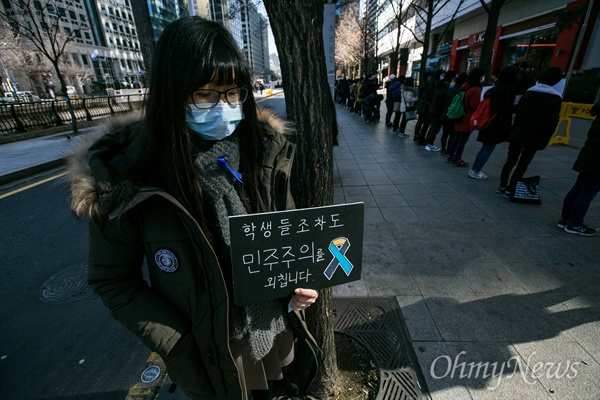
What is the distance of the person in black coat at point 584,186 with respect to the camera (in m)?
3.35

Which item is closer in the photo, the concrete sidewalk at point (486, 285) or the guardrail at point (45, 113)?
the concrete sidewalk at point (486, 285)

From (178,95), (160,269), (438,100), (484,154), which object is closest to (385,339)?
(160,269)

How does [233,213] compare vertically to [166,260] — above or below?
above

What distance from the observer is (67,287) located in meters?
3.09

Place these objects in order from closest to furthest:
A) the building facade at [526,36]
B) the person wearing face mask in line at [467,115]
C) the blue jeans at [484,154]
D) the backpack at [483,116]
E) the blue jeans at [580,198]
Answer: the blue jeans at [580,198]
the backpack at [483,116]
the blue jeans at [484,154]
the person wearing face mask in line at [467,115]
the building facade at [526,36]

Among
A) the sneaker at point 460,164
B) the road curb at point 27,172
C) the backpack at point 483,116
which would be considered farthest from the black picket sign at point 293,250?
the road curb at point 27,172

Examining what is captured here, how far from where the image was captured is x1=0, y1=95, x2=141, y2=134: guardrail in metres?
11.1

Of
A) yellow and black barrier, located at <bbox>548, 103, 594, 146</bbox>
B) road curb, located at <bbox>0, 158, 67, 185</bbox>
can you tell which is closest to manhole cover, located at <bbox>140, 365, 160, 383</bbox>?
road curb, located at <bbox>0, 158, 67, 185</bbox>

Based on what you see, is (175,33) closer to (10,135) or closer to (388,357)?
(388,357)

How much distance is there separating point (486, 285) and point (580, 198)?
197cm

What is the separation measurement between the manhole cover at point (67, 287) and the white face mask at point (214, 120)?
108 inches

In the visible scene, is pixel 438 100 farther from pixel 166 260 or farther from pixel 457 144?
pixel 166 260

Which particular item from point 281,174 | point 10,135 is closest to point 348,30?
point 10,135

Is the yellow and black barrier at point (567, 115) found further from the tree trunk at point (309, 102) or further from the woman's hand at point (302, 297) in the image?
the woman's hand at point (302, 297)
